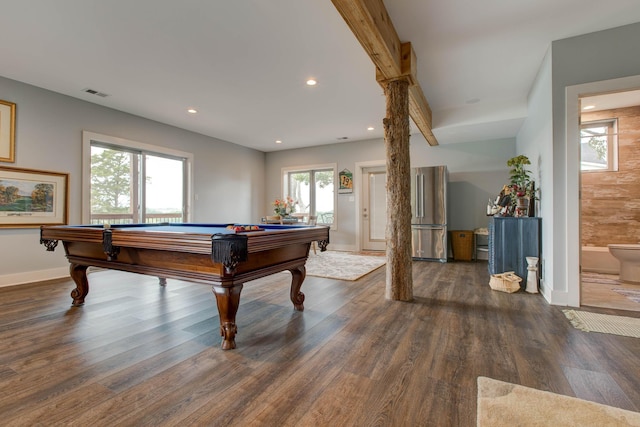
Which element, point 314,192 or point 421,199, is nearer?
point 421,199

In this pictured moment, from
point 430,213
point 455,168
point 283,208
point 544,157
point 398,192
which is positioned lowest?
point 430,213

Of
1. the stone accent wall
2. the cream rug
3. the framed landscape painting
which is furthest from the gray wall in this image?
the framed landscape painting

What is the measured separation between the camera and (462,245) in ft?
18.0

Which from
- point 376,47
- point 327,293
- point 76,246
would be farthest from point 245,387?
point 376,47

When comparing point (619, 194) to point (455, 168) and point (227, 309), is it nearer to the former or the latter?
point (455, 168)

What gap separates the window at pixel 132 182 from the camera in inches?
178

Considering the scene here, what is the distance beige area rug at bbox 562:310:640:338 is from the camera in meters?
2.20

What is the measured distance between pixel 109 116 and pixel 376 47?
14.3 ft

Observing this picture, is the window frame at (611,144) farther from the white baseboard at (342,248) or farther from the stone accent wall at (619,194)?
the white baseboard at (342,248)

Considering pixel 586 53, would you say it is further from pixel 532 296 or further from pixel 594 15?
pixel 532 296

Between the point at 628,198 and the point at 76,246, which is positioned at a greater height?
the point at 628,198

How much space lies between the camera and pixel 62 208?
4.07 meters

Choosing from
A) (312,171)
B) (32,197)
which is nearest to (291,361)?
(32,197)

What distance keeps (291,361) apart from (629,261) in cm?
448
